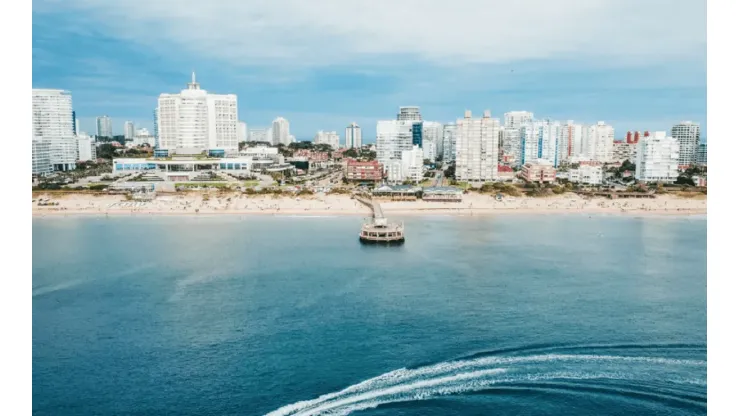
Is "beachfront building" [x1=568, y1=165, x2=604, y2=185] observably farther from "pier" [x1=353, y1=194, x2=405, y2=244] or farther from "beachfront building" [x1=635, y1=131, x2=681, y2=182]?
"pier" [x1=353, y1=194, x2=405, y2=244]

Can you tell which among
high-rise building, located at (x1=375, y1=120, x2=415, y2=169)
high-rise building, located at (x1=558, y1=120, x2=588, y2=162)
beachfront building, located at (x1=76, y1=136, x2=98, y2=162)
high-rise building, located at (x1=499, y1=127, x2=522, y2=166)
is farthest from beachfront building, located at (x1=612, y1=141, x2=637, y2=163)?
beachfront building, located at (x1=76, y1=136, x2=98, y2=162)

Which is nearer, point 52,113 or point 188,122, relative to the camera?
point 52,113

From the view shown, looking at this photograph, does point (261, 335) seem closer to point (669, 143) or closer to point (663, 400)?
point (663, 400)

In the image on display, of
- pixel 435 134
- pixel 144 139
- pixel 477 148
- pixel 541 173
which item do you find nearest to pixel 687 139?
pixel 541 173

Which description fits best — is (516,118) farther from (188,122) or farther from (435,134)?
(188,122)

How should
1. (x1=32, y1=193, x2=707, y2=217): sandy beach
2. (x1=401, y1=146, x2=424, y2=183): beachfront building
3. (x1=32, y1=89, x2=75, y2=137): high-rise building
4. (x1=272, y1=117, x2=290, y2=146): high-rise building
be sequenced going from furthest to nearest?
(x1=272, y1=117, x2=290, y2=146): high-rise building < (x1=401, y1=146, x2=424, y2=183): beachfront building < (x1=32, y1=89, x2=75, y2=137): high-rise building < (x1=32, y1=193, x2=707, y2=217): sandy beach
